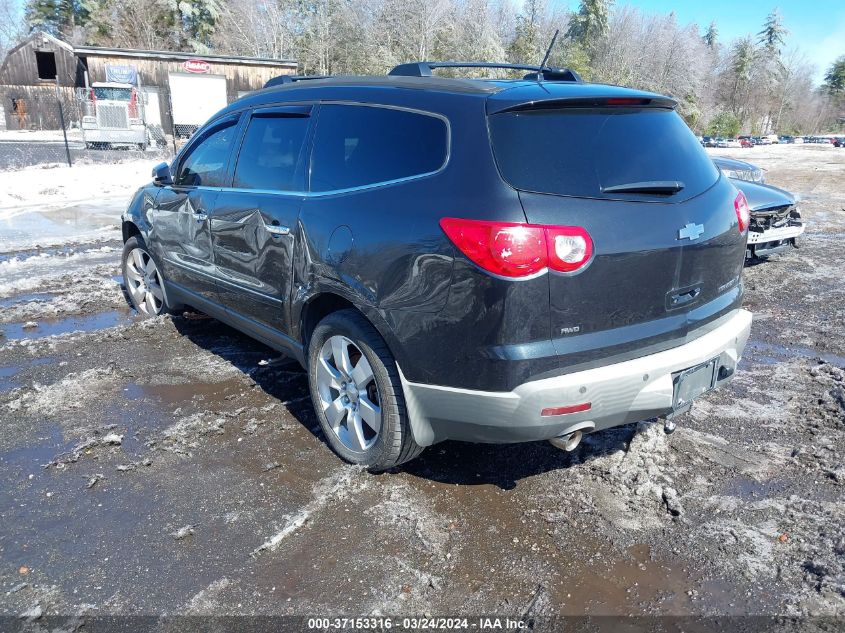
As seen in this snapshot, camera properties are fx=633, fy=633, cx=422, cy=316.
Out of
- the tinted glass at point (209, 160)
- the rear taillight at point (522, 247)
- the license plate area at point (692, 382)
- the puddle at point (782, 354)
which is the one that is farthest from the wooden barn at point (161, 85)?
the license plate area at point (692, 382)

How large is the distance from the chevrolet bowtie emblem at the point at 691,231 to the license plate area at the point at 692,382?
0.61m

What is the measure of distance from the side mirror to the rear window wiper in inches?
147

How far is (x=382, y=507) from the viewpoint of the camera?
3.10 m

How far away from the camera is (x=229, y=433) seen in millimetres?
3846

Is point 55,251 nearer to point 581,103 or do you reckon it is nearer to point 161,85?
point 581,103

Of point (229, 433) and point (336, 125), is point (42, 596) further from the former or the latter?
Result: point (336, 125)

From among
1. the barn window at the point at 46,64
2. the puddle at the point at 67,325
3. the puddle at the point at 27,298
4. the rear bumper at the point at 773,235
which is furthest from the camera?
the barn window at the point at 46,64

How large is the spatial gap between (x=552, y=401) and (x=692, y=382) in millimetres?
847

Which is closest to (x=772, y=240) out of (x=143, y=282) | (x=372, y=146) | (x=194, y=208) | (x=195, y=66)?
(x=372, y=146)

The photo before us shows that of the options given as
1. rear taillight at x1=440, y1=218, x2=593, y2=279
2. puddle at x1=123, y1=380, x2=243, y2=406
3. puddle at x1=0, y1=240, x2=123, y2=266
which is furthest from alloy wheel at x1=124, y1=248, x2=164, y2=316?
rear taillight at x1=440, y1=218, x2=593, y2=279

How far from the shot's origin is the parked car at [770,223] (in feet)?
25.9

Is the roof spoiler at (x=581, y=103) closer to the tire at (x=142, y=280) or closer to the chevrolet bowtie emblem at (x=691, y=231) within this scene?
the chevrolet bowtie emblem at (x=691, y=231)

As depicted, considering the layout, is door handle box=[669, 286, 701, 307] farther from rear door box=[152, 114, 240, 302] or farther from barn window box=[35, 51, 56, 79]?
barn window box=[35, 51, 56, 79]

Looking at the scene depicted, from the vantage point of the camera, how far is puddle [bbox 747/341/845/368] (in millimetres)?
5055
